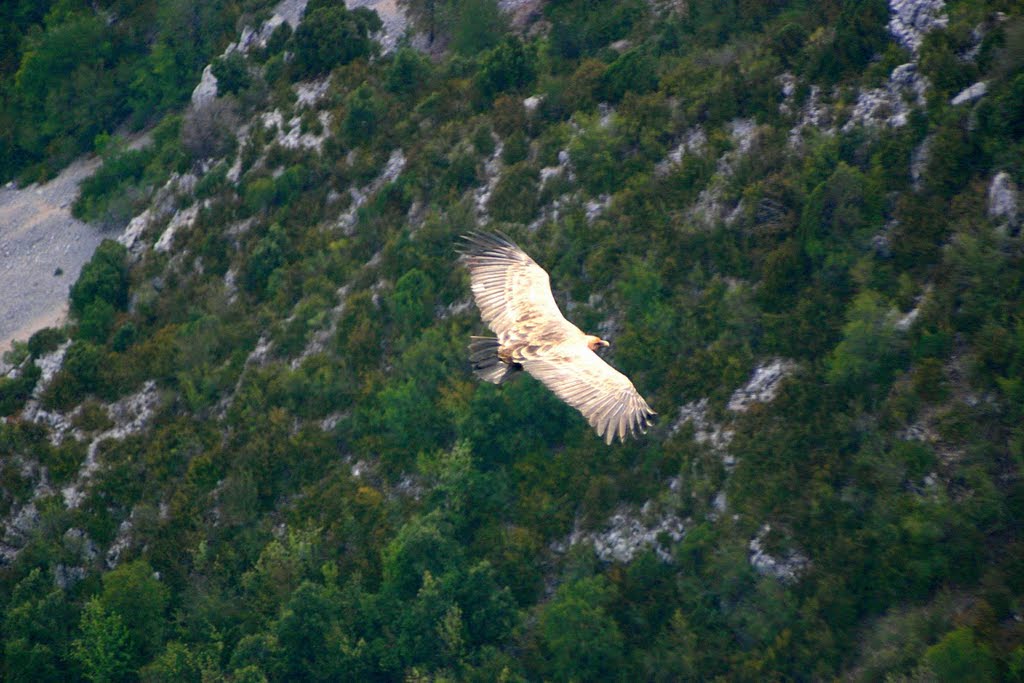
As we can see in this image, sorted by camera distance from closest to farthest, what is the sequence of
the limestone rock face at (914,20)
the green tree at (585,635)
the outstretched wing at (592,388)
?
1. the outstretched wing at (592,388)
2. the green tree at (585,635)
3. the limestone rock face at (914,20)

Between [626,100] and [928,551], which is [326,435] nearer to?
[626,100]

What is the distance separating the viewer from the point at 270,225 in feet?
156

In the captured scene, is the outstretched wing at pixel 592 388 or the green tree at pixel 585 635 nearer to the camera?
the outstretched wing at pixel 592 388

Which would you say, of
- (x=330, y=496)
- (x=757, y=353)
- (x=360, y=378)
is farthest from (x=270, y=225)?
(x=757, y=353)

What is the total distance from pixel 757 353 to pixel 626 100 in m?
12.3

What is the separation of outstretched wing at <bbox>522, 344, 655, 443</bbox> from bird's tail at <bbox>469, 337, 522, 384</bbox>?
0.41 meters

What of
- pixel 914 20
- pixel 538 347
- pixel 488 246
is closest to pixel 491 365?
pixel 538 347

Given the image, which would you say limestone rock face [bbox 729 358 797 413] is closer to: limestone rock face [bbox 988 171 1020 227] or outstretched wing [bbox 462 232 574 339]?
limestone rock face [bbox 988 171 1020 227]

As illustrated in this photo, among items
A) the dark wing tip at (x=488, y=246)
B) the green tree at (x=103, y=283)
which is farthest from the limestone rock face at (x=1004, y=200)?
the green tree at (x=103, y=283)

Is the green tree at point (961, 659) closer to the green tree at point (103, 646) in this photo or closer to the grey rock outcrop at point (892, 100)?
the grey rock outcrop at point (892, 100)

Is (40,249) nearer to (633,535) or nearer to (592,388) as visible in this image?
(633,535)

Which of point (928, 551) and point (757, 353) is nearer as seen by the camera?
point (928, 551)

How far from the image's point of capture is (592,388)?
21859 mm

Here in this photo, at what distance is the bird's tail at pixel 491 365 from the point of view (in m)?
22.7
